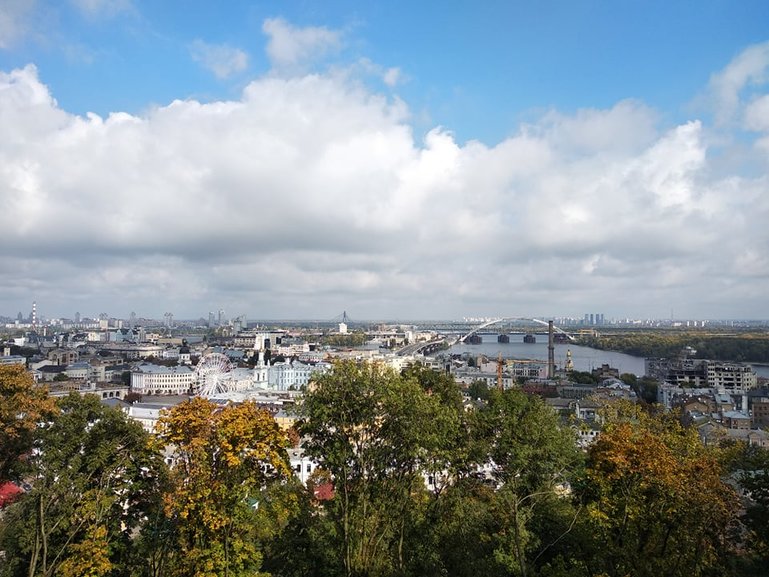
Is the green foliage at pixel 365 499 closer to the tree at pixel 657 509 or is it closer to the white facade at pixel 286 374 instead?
the tree at pixel 657 509

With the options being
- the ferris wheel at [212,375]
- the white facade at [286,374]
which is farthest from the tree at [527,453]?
the white facade at [286,374]

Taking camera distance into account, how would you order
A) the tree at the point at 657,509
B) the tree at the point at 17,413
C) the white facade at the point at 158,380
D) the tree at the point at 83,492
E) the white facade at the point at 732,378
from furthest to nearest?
the white facade at the point at 158,380 < the white facade at the point at 732,378 < the tree at the point at 17,413 < the tree at the point at 83,492 < the tree at the point at 657,509

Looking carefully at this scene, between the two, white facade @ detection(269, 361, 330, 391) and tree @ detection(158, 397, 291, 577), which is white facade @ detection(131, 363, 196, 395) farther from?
tree @ detection(158, 397, 291, 577)

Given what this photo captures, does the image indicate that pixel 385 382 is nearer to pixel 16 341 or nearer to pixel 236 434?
pixel 236 434

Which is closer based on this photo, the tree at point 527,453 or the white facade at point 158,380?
the tree at point 527,453

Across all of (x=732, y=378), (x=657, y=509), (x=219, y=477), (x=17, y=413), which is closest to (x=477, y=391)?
(x=732, y=378)

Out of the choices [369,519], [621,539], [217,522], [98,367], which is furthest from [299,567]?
[98,367]
